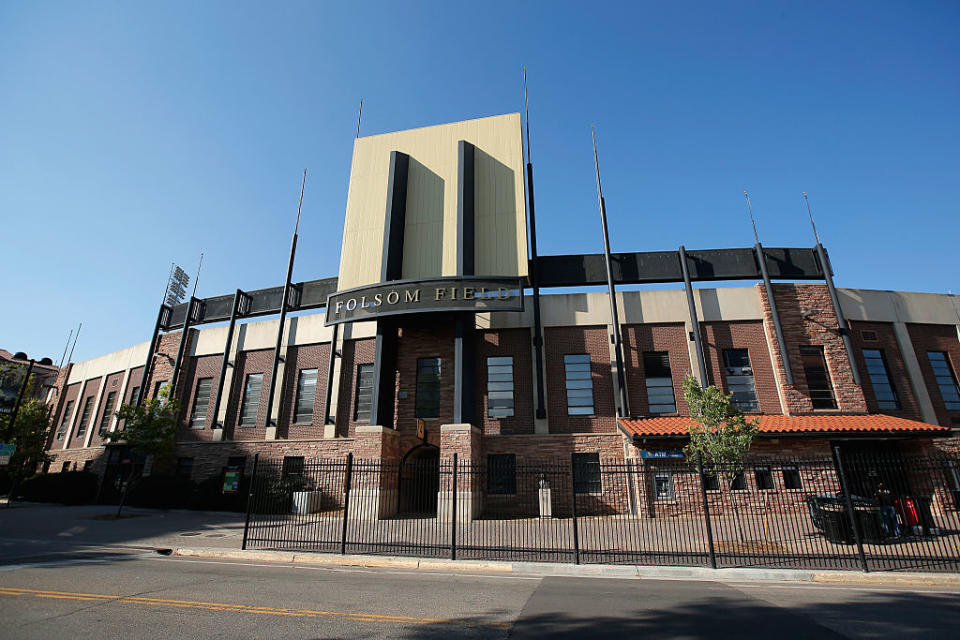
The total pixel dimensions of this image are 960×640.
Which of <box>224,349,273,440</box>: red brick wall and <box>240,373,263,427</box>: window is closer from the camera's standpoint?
<box>224,349,273,440</box>: red brick wall

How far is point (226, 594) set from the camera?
802 centimetres

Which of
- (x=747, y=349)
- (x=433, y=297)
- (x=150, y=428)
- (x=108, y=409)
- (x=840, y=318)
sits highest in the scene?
(x=433, y=297)

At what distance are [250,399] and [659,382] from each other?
2255 centimetres

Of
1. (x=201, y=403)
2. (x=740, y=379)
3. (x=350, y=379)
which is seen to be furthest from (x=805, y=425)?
(x=201, y=403)

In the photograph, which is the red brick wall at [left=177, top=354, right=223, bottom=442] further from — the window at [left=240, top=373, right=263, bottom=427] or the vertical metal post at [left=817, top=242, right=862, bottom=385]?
the vertical metal post at [left=817, top=242, right=862, bottom=385]

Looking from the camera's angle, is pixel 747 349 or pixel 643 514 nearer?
pixel 643 514

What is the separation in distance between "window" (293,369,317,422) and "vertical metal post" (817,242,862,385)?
86.2ft

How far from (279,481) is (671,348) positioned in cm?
1990

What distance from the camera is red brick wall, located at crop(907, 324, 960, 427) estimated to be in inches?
854

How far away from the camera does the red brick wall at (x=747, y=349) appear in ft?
70.6

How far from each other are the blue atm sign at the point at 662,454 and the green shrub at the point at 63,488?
30.8 metres

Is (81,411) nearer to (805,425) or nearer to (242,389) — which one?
(242,389)

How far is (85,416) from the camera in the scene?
1358 inches

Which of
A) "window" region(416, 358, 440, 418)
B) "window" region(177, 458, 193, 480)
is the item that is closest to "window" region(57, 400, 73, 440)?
"window" region(177, 458, 193, 480)
